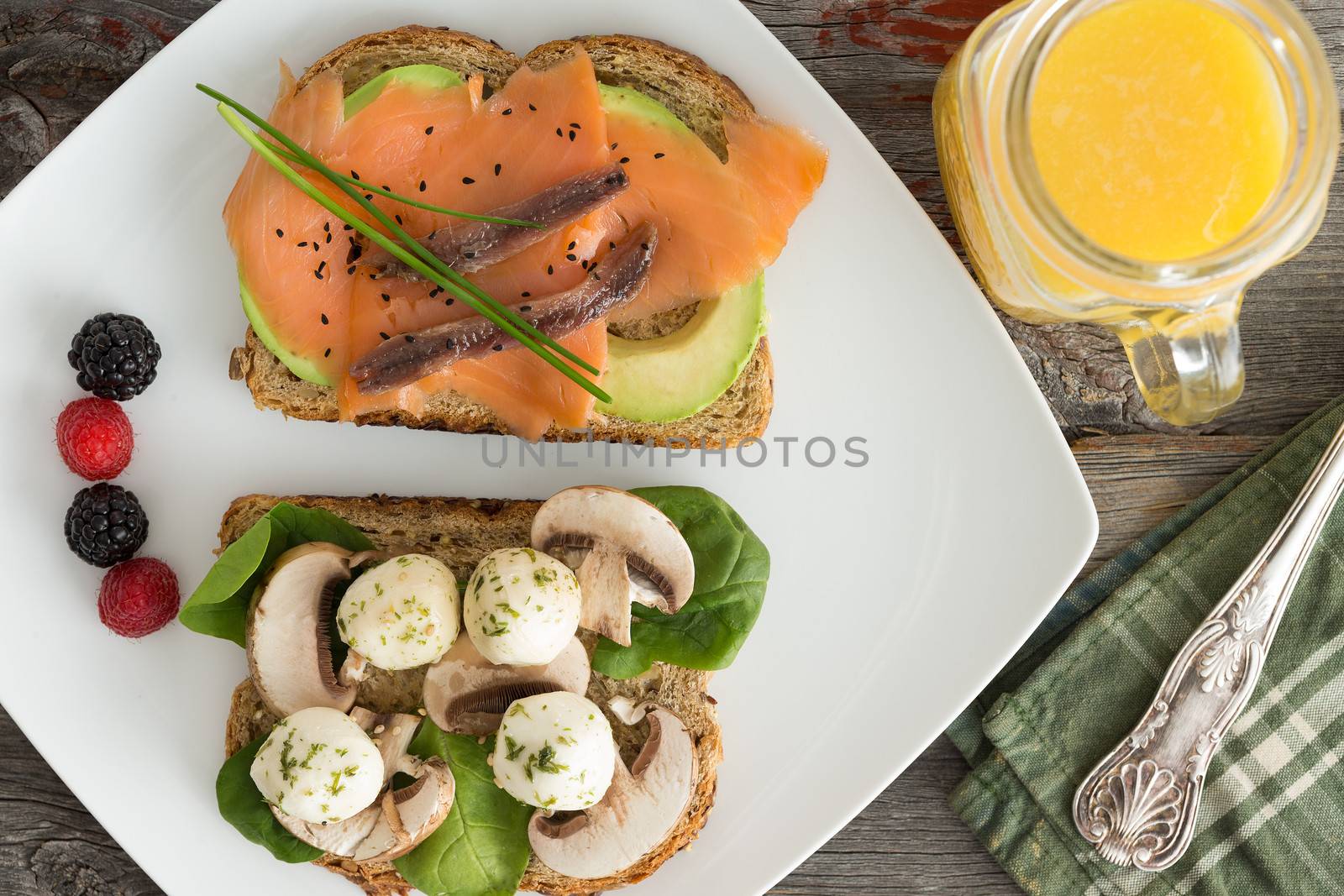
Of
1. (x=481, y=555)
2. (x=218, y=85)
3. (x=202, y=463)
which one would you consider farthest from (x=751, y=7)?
(x=202, y=463)

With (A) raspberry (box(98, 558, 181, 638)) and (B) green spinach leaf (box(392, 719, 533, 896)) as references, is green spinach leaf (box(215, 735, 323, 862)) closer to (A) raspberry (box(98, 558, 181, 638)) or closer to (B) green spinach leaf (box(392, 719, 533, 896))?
(B) green spinach leaf (box(392, 719, 533, 896))

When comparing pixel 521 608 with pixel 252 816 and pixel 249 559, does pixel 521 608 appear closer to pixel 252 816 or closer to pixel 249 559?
pixel 249 559

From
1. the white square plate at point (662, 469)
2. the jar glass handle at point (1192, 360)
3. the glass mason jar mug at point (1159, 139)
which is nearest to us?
the glass mason jar mug at point (1159, 139)

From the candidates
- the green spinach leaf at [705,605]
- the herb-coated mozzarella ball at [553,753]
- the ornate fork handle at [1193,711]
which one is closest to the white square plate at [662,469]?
→ the green spinach leaf at [705,605]

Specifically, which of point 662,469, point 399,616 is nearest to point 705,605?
point 662,469

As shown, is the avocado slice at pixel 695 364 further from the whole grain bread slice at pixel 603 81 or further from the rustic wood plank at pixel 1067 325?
the rustic wood plank at pixel 1067 325
